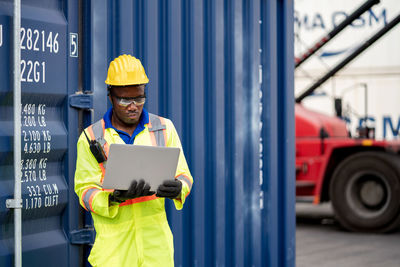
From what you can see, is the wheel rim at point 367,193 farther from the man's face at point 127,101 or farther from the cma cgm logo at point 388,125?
the man's face at point 127,101

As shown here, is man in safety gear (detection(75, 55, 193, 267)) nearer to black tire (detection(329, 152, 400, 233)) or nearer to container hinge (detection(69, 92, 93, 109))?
container hinge (detection(69, 92, 93, 109))

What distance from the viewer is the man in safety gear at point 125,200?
3.89m

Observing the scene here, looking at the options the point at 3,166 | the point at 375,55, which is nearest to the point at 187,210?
the point at 3,166

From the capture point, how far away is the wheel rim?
1107 cm

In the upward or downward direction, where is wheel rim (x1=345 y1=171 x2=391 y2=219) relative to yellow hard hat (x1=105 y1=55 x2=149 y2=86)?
downward

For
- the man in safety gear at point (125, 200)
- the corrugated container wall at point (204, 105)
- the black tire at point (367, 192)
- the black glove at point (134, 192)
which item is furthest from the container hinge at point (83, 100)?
the black tire at point (367, 192)

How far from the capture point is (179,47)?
17.0ft

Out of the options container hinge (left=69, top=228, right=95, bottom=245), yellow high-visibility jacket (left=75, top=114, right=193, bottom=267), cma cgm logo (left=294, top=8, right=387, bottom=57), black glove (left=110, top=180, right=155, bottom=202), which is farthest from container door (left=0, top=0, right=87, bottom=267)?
cma cgm logo (left=294, top=8, right=387, bottom=57)

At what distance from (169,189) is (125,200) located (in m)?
0.24

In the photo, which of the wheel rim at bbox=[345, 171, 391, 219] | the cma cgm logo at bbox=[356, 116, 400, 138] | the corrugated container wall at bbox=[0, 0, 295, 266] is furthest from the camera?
the cma cgm logo at bbox=[356, 116, 400, 138]

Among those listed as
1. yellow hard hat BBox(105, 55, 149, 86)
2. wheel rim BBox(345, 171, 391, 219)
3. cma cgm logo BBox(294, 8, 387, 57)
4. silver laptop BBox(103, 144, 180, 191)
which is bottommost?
wheel rim BBox(345, 171, 391, 219)

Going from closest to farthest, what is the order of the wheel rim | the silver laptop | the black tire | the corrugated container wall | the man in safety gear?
the silver laptop
the man in safety gear
the corrugated container wall
the black tire
the wheel rim

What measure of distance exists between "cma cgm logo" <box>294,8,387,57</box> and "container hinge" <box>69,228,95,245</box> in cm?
821

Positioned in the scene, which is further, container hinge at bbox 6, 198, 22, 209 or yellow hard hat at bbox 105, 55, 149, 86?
yellow hard hat at bbox 105, 55, 149, 86
